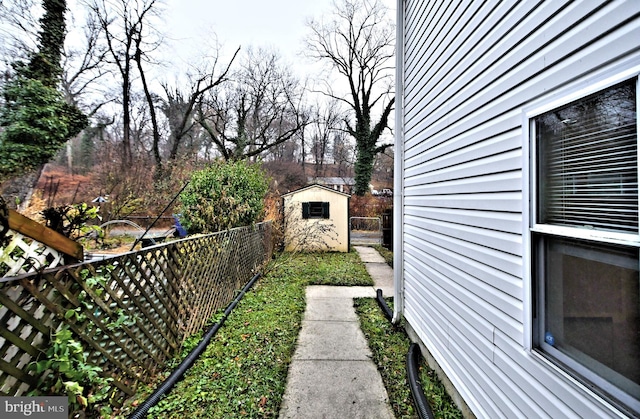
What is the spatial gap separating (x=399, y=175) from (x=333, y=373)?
9.25 feet

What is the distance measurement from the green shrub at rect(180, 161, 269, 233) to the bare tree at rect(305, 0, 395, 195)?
43.4ft

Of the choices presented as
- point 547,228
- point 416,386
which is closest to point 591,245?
point 547,228

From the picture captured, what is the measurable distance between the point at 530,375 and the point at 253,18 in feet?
68.9

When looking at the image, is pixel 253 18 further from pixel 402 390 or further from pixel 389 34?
pixel 402 390

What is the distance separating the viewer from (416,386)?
2.58 meters

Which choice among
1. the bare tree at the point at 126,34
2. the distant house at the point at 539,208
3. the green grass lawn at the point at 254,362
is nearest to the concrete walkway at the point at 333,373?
the green grass lawn at the point at 254,362

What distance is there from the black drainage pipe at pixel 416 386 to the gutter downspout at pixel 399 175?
1023 millimetres

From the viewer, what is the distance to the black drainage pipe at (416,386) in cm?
227

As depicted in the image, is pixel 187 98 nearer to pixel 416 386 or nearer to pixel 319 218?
pixel 319 218

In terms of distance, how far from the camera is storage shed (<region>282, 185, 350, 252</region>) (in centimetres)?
1084

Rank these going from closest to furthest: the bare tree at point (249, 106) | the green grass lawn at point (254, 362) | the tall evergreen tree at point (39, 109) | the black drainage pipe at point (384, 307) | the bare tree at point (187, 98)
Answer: the green grass lawn at point (254, 362) → the black drainage pipe at point (384, 307) → the tall evergreen tree at point (39, 109) → the bare tree at point (187, 98) → the bare tree at point (249, 106)

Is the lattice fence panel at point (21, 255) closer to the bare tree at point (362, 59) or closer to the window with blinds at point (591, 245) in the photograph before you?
the window with blinds at point (591, 245)

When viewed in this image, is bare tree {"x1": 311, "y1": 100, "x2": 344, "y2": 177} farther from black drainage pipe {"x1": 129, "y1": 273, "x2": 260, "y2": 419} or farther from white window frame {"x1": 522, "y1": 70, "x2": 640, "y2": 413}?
white window frame {"x1": 522, "y1": 70, "x2": 640, "y2": 413}

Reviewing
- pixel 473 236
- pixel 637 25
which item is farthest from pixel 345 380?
pixel 637 25
